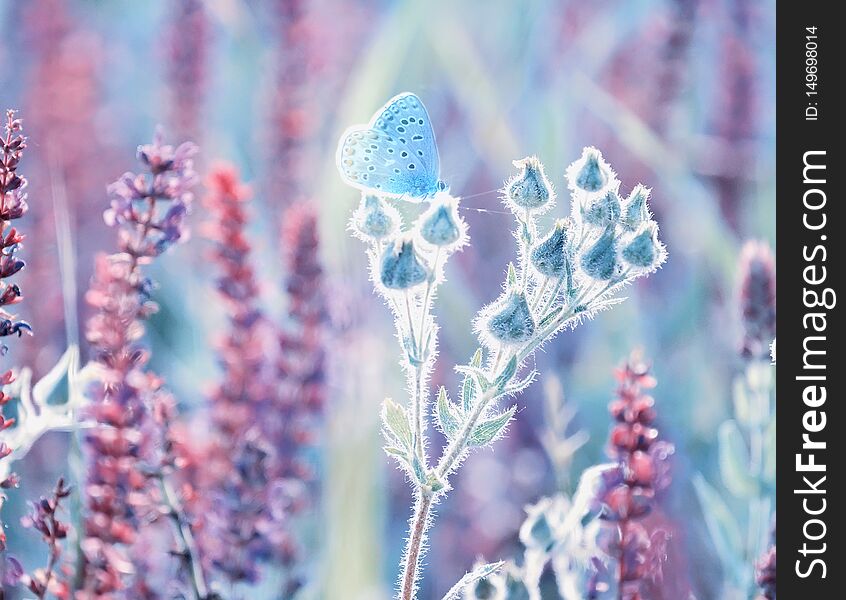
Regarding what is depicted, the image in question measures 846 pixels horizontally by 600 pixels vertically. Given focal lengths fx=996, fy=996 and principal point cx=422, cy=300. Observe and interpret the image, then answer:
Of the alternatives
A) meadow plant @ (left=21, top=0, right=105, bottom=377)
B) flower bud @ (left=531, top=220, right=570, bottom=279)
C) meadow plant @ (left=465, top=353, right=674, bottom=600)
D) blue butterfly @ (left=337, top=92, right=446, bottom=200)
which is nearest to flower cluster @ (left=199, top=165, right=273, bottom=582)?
blue butterfly @ (left=337, top=92, right=446, bottom=200)

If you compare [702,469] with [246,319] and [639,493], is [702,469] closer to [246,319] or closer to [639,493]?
[639,493]

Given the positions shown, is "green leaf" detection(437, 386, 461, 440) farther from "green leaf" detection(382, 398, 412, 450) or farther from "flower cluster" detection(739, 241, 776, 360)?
"flower cluster" detection(739, 241, 776, 360)

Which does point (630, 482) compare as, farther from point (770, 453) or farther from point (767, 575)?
point (770, 453)

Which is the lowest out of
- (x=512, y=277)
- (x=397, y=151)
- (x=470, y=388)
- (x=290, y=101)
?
(x=470, y=388)

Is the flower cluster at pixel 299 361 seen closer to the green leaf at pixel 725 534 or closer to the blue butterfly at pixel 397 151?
the blue butterfly at pixel 397 151

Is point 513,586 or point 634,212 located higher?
point 634,212

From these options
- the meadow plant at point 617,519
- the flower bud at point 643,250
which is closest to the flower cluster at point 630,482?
the meadow plant at point 617,519

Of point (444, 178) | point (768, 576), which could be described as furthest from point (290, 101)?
point (768, 576)
